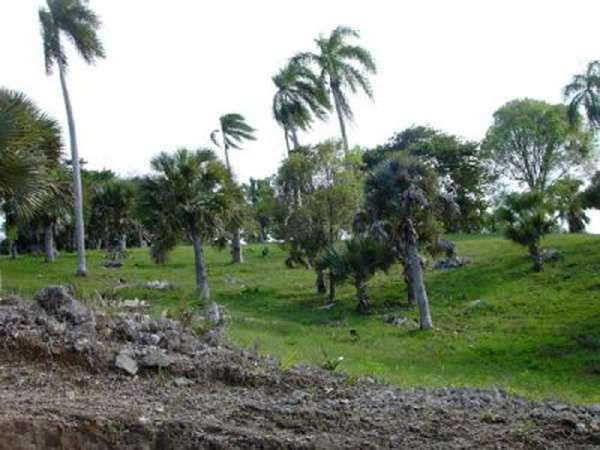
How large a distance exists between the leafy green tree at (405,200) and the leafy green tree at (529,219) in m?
5.69

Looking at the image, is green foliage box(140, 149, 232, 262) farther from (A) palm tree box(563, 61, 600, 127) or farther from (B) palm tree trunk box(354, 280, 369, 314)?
(A) palm tree box(563, 61, 600, 127)

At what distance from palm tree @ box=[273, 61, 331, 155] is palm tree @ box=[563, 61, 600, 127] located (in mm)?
13509

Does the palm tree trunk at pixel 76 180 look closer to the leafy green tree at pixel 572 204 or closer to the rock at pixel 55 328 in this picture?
the leafy green tree at pixel 572 204

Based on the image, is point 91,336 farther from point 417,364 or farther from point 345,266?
point 345,266

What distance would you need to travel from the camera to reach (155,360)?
6.95m

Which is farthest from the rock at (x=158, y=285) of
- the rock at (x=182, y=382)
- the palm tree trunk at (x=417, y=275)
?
the rock at (x=182, y=382)

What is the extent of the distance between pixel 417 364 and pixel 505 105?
4056 centimetres

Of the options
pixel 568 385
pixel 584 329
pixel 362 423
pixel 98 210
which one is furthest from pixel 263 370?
pixel 98 210

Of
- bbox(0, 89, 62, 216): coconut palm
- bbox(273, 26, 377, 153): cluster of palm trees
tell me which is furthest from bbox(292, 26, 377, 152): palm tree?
bbox(0, 89, 62, 216): coconut palm

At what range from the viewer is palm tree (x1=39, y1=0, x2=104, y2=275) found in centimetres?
3504

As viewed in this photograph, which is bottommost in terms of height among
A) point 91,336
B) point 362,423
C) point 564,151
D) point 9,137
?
point 362,423

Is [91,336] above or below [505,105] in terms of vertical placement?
below

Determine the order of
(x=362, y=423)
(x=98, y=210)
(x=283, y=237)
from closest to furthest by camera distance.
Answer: (x=362, y=423)
(x=283, y=237)
(x=98, y=210)

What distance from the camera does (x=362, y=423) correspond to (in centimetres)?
592
